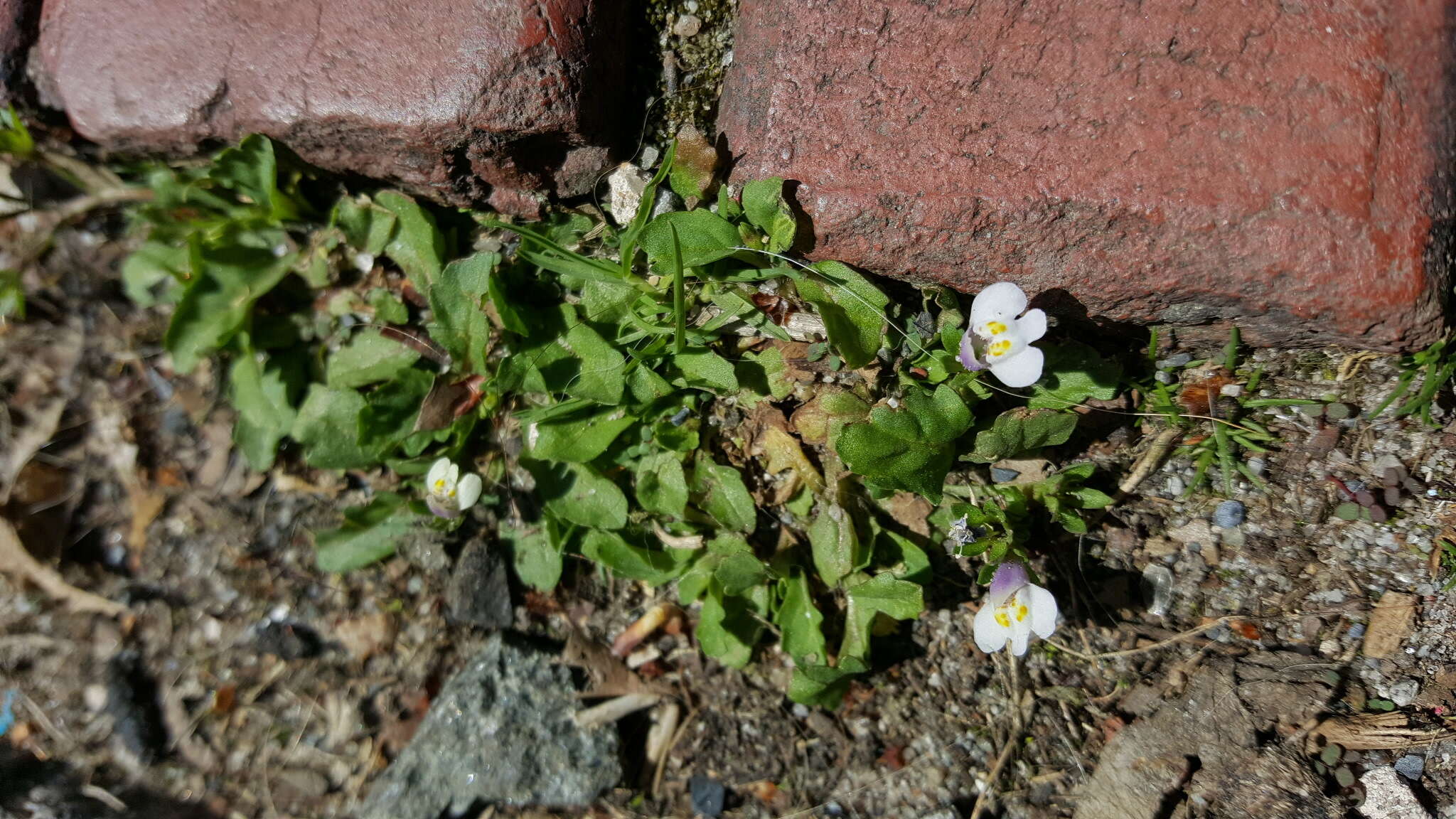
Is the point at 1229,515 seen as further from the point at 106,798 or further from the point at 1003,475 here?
the point at 106,798

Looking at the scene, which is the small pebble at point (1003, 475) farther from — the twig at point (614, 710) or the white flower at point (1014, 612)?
the twig at point (614, 710)

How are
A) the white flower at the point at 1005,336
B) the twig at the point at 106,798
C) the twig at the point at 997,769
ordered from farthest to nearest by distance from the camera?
the twig at the point at 106,798 < the twig at the point at 997,769 < the white flower at the point at 1005,336

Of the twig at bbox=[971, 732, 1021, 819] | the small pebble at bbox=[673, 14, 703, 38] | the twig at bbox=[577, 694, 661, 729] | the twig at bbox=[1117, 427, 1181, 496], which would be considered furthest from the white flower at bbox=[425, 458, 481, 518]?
the twig at bbox=[1117, 427, 1181, 496]

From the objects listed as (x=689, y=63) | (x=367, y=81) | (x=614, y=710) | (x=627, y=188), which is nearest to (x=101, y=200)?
(x=367, y=81)

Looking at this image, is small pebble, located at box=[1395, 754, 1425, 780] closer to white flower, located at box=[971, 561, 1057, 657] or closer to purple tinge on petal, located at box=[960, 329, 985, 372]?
white flower, located at box=[971, 561, 1057, 657]

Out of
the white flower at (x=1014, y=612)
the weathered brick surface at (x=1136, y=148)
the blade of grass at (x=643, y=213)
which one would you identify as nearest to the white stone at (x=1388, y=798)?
the white flower at (x=1014, y=612)
